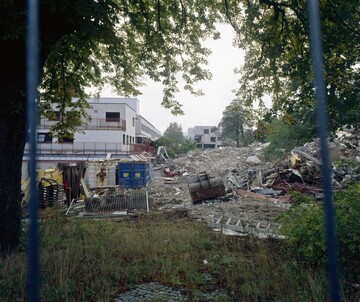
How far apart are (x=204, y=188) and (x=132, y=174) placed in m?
6.59

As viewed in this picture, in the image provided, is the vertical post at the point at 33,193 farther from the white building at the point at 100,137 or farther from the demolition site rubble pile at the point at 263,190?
the white building at the point at 100,137

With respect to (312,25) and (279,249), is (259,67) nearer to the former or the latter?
(279,249)

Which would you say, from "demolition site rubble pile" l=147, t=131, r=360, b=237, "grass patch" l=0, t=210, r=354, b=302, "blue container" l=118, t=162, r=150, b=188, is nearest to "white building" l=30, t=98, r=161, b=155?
"demolition site rubble pile" l=147, t=131, r=360, b=237

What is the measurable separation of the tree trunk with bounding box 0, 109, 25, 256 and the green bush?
4.81 metres

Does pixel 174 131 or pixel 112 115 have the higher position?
pixel 174 131

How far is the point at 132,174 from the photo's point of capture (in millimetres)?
18266

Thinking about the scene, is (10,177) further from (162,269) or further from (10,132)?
(162,269)

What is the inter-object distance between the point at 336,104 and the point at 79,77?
674 cm

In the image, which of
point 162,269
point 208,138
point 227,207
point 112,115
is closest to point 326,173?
point 162,269

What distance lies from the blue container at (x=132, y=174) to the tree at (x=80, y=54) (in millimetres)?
8835

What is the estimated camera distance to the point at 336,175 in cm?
1503

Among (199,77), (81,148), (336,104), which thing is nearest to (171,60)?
(199,77)

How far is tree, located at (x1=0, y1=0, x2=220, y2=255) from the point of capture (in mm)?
4973

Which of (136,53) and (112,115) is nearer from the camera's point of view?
(136,53)
